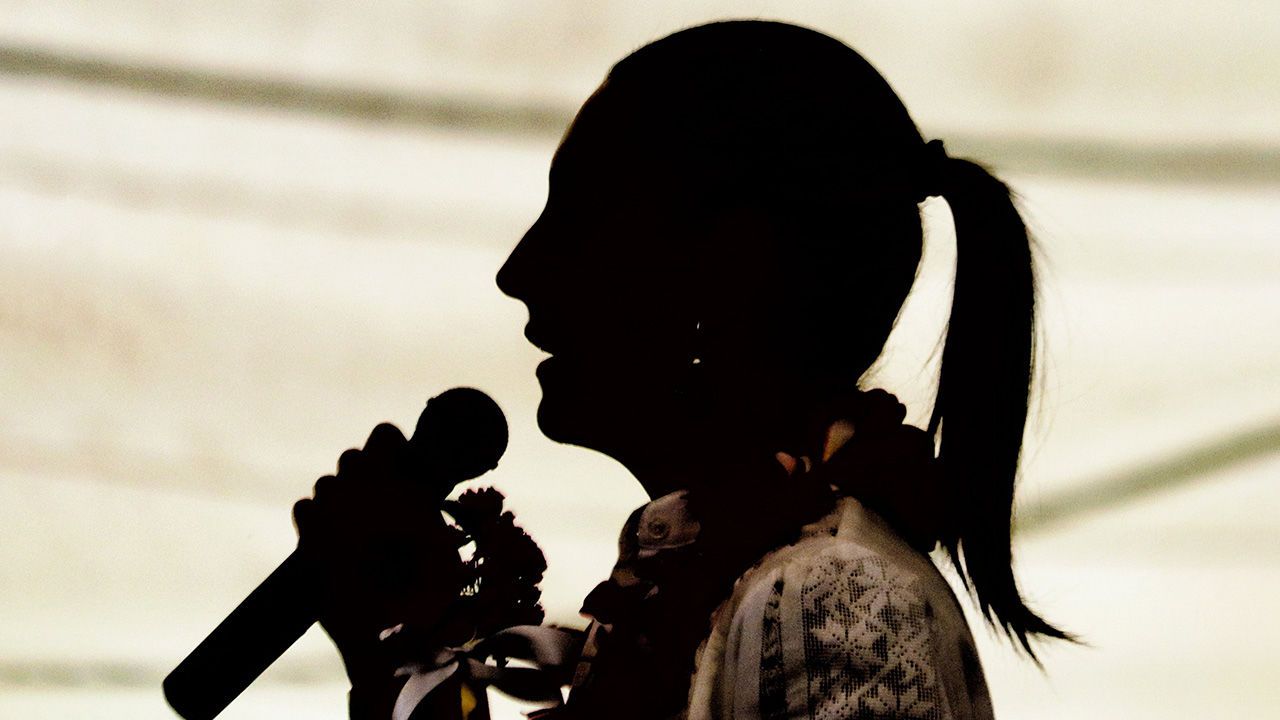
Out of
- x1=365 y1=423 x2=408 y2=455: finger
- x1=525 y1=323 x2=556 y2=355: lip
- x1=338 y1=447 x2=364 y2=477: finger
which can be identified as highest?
x1=525 y1=323 x2=556 y2=355: lip

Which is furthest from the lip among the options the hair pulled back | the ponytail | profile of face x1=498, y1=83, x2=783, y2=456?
the ponytail

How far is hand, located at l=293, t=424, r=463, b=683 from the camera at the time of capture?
0.87 metres

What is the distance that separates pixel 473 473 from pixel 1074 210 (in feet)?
3.19

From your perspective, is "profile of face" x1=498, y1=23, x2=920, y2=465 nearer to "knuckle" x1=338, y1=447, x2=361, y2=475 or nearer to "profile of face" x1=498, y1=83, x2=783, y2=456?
"profile of face" x1=498, y1=83, x2=783, y2=456

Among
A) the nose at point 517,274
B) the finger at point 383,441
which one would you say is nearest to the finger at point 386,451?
the finger at point 383,441

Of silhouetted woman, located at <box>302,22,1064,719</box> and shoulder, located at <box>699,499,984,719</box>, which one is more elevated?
silhouetted woman, located at <box>302,22,1064,719</box>

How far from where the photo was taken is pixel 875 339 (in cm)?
88

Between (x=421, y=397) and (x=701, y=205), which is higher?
(x=421, y=397)

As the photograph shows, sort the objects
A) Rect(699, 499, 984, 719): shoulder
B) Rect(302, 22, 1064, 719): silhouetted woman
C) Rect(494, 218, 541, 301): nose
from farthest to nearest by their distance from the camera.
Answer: Rect(494, 218, 541, 301): nose → Rect(302, 22, 1064, 719): silhouetted woman → Rect(699, 499, 984, 719): shoulder

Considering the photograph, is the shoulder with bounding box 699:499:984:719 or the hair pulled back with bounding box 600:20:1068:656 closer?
the shoulder with bounding box 699:499:984:719

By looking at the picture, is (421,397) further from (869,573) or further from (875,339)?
(869,573)

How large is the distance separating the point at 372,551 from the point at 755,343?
24cm

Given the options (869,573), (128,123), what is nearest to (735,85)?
(869,573)

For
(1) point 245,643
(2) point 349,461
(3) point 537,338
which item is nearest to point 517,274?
(3) point 537,338
